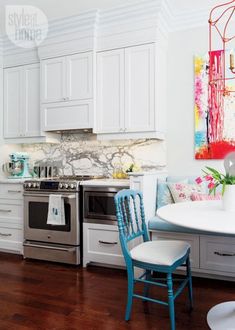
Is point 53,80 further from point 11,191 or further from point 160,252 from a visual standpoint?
point 160,252

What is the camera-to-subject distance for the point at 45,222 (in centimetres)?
347

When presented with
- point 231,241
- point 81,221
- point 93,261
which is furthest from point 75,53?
point 231,241

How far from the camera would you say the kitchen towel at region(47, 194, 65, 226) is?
10.9ft

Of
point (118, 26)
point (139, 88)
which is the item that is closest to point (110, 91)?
point (139, 88)

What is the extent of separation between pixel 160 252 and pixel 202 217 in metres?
0.43

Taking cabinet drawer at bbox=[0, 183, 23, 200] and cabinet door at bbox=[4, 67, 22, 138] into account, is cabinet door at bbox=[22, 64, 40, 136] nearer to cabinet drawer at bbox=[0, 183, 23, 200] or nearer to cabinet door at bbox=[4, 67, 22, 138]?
cabinet door at bbox=[4, 67, 22, 138]

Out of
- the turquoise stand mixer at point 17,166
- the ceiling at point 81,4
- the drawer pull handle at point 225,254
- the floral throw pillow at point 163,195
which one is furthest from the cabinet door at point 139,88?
the turquoise stand mixer at point 17,166

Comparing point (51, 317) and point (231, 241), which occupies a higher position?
point (231, 241)

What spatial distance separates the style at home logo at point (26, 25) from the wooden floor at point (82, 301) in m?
2.77

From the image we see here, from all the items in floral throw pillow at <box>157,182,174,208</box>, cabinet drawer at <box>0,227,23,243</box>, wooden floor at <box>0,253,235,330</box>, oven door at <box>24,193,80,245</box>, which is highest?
floral throw pillow at <box>157,182,174,208</box>

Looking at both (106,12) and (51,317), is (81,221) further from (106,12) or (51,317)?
(106,12)

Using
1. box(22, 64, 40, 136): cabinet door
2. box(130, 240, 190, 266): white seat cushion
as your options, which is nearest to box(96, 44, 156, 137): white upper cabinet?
box(22, 64, 40, 136): cabinet door

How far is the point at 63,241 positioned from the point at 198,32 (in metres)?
2.76

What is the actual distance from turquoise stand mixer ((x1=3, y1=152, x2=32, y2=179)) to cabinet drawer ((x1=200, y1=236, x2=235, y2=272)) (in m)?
2.47
